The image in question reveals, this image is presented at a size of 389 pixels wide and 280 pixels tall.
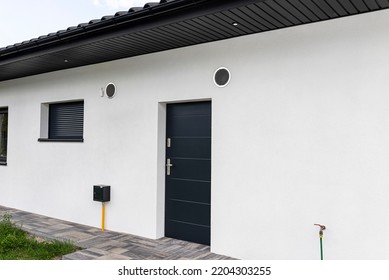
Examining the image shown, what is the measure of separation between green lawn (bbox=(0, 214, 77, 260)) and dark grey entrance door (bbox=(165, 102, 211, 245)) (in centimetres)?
150

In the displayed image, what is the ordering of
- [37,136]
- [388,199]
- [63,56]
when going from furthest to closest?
[37,136]
[63,56]
[388,199]

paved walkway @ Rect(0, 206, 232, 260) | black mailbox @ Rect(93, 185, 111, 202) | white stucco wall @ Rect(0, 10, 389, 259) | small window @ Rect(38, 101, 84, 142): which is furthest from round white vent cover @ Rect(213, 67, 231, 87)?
small window @ Rect(38, 101, 84, 142)

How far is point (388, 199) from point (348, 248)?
65cm

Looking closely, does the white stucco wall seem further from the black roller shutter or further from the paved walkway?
the black roller shutter

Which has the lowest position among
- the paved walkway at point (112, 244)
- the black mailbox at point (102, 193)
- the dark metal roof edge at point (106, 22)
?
the paved walkway at point (112, 244)

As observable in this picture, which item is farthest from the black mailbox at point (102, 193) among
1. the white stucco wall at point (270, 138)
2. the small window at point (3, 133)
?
the small window at point (3, 133)

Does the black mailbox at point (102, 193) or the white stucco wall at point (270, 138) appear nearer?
the white stucco wall at point (270, 138)

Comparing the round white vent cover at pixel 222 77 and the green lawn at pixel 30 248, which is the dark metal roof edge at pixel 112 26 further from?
the green lawn at pixel 30 248

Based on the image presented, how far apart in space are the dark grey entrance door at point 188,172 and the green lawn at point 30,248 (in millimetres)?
1501

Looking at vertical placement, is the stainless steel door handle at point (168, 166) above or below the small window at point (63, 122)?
below

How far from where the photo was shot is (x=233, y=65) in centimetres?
413

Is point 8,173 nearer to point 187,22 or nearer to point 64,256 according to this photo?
point 64,256

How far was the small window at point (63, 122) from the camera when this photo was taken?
605 cm

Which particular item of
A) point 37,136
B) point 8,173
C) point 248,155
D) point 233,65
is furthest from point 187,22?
point 8,173
